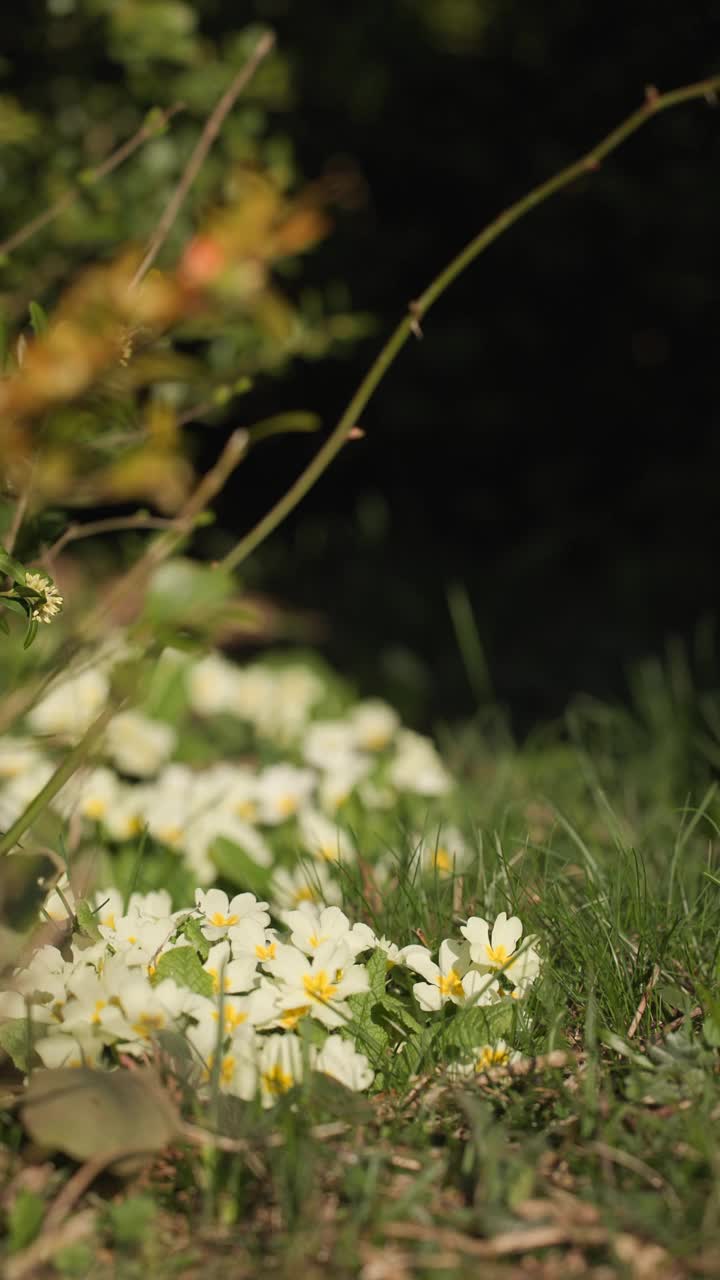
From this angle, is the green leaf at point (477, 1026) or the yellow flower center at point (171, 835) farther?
the yellow flower center at point (171, 835)

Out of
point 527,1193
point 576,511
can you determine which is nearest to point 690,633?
point 576,511

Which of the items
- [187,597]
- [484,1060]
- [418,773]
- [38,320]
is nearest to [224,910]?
[484,1060]

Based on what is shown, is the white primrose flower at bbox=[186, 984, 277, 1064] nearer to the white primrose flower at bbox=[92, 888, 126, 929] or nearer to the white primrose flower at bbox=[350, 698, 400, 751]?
the white primrose flower at bbox=[92, 888, 126, 929]

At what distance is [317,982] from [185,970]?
0.45 feet

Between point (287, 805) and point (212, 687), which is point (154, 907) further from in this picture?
point (212, 687)

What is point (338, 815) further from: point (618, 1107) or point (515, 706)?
Result: point (515, 706)

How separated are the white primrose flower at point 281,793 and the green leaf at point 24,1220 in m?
1.17

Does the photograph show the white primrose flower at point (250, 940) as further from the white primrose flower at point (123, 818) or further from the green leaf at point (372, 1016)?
the white primrose flower at point (123, 818)

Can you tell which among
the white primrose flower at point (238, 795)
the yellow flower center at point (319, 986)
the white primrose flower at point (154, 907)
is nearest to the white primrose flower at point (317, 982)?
the yellow flower center at point (319, 986)

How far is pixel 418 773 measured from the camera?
2.49m

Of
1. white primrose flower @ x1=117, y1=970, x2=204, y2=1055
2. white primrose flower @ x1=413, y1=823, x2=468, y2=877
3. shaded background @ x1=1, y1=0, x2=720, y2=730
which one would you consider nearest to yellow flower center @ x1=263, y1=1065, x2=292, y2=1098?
white primrose flower @ x1=117, y1=970, x2=204, y2=1055

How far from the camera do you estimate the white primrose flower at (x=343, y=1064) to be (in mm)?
1150

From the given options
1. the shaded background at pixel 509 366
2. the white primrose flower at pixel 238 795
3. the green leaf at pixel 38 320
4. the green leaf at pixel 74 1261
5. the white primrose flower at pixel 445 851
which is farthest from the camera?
the shaded background at pixel 509 366

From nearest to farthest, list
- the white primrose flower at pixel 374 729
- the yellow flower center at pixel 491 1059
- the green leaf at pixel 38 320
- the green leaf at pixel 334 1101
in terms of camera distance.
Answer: the green leaf at pixel 334 1101 → the yellow flower center at pixel 491 1059 → the green leaf at pixel 38 320 → the white primrose flower at pixel 374 729
